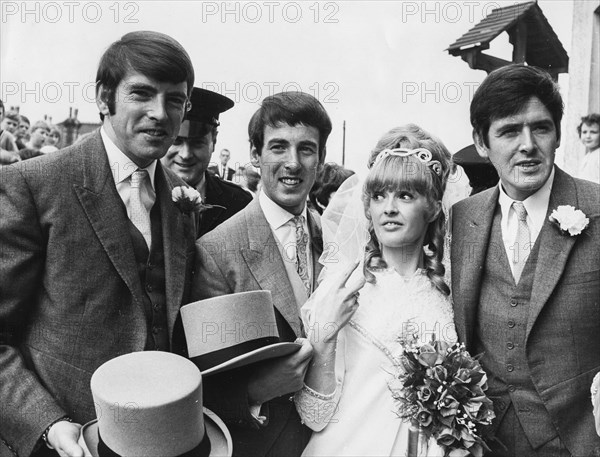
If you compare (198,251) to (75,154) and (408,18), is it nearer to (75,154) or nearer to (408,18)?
(75,154)

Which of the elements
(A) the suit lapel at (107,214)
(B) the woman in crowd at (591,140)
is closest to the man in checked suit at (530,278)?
(A) the suit lapel at (107,214)

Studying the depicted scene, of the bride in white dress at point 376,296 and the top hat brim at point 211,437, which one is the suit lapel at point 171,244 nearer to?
the top hat brim at point 211,437

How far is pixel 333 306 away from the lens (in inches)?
118

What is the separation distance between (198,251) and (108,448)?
3.66 feet

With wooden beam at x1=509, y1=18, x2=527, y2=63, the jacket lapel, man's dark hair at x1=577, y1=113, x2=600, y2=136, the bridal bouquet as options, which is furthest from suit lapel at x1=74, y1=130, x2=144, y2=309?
man's dark hair at x1=577, y1=113, x2=600, y2=136

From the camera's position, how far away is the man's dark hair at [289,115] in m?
3.47

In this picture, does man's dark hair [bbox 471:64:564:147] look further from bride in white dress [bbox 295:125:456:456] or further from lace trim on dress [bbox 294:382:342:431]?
lace trim on dress [bbox 294:382:342:431]

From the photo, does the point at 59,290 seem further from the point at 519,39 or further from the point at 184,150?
the point at 519,39

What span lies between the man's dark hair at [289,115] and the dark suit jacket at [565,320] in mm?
1122

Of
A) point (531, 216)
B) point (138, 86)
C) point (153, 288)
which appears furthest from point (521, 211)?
point (138, 86)

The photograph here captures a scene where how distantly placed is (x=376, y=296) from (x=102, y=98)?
1.69 m

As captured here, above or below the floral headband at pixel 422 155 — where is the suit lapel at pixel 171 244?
below

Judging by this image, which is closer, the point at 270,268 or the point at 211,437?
the point at 211,437

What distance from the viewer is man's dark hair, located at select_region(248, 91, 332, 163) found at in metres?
3.47
